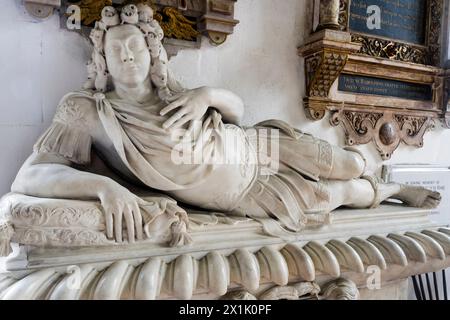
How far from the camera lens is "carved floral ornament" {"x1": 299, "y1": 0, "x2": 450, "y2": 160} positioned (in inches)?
79.5

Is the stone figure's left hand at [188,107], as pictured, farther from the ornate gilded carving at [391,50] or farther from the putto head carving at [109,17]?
the ornate gilded carving at [391,50]

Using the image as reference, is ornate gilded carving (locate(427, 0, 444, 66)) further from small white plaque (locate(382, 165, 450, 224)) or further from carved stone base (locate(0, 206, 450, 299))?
carved stone base (locate(0, 206, 450, 299))

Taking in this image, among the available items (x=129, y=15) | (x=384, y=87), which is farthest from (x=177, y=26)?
(x=384, y=87)

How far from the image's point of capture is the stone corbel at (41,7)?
1498 millimetres

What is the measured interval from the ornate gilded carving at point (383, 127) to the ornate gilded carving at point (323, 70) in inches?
8.8

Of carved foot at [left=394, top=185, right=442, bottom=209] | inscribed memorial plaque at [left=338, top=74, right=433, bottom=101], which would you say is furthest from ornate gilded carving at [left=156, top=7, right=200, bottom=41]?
carved foot at [left=394, top=185, right=442, bottom=209]

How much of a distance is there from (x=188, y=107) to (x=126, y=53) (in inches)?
11.8

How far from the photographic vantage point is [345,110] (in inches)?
89.7

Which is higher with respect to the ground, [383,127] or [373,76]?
[373,76]

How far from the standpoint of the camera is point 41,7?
1517 mm

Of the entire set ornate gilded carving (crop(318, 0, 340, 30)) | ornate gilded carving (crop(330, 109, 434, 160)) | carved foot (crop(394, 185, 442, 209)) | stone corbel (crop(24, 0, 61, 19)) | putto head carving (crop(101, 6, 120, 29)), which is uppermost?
ornate gilded carving (crop(318, 0, 340, 30))

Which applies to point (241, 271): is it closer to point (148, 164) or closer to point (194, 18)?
point (148, 164)

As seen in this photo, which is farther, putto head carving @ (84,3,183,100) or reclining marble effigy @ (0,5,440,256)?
putto head carving @ (84,3,183,100)

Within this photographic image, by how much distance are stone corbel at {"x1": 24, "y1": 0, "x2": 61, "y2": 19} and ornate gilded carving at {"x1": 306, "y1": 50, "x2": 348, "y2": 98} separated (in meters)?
1.43
